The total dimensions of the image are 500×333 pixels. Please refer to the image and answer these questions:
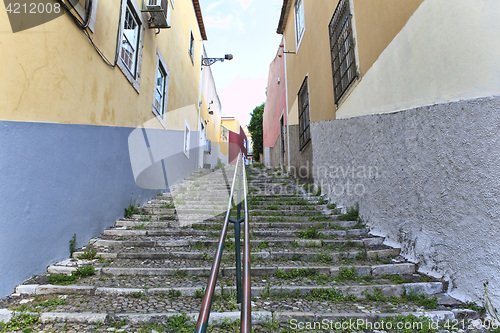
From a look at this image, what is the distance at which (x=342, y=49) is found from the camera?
219 inches

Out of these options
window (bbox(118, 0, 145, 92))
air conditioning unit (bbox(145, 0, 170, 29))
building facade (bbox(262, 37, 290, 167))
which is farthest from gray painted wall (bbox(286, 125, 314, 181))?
air conditioning unit (bbox(145, 0, 170, 29))

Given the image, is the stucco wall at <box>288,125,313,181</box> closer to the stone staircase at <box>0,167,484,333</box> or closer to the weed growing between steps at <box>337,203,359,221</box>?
the weed growing between steps at <box>337,203,359,221</box>

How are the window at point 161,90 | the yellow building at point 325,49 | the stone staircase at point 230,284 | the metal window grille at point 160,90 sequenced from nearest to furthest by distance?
the stone staircase at point 230,284
the yellow building at point 325,49
the window at point 161,90
the metal window grille at point 160,90

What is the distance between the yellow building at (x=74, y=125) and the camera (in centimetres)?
265

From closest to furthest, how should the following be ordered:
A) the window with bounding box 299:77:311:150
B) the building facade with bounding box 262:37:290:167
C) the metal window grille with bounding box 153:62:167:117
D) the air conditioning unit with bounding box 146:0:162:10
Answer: the air conditioning unit with bounding box 146:0:162:10 → the metal window grille with bounding box 153:62:167:117 → the window with bounding box 299:77:311:150 → the building facade with bounding box 262:37:290:167

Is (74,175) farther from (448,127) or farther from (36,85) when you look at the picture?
(448,127)

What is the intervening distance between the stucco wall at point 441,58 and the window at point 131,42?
4.29 meters

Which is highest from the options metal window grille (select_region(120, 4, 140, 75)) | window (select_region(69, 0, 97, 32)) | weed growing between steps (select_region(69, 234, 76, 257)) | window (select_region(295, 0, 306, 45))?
window (select_region(295, 0, 306, 45))

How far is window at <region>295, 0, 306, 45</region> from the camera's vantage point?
855 centimetres

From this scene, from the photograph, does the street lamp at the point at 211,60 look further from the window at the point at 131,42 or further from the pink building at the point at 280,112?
the window at the point at 131,42

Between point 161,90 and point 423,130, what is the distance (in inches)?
249

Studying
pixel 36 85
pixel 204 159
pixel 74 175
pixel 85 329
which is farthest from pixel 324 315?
pixel 204 159

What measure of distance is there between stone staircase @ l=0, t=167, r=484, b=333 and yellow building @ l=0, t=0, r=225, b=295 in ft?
1.39

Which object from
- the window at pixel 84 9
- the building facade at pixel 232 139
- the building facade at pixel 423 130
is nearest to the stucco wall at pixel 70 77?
the window at pixel 84 9
